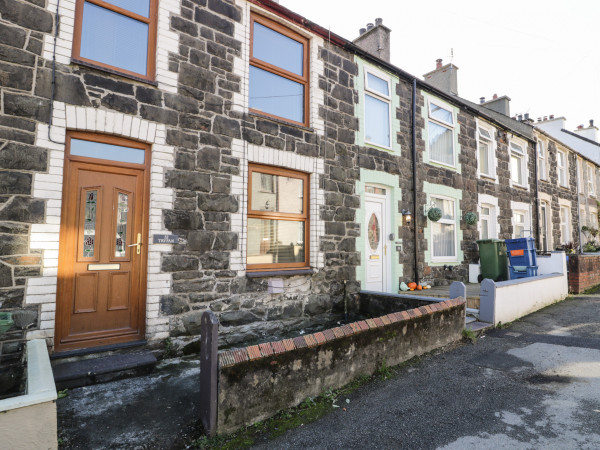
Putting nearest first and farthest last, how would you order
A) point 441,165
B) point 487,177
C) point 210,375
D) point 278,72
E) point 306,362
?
point 210,375
point 306,362
point 278,72
point 441,165
point 487,177

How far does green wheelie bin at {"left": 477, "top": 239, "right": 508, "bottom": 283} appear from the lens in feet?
29.8

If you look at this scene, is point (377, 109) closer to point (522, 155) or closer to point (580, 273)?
point (580, 273)

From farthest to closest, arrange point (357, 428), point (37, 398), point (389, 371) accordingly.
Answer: point (389, 371) → point (357, 428) → point (37, 398)

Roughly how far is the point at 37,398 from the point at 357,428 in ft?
7.58

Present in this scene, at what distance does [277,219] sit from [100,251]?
8.85 feet

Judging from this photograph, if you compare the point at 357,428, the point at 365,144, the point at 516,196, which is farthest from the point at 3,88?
the point at 516,196

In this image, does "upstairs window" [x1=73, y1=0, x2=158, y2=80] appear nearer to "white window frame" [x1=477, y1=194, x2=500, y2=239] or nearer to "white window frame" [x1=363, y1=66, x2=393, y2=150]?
"white window frame" [x1=363, y1=66, x2=393, y2=150]

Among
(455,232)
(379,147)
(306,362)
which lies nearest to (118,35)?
(306,362)

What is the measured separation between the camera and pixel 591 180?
706 inches

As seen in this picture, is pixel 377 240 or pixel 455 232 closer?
pixel 377 240

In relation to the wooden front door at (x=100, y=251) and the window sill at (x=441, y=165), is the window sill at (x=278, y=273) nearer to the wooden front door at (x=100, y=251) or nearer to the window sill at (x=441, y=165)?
the wooden front door at (x=100, y=251)

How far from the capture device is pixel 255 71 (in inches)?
225

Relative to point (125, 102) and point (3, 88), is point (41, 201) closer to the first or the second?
point (3, 88)

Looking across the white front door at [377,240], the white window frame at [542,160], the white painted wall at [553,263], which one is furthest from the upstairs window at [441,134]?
the white window frame at [542,160]
